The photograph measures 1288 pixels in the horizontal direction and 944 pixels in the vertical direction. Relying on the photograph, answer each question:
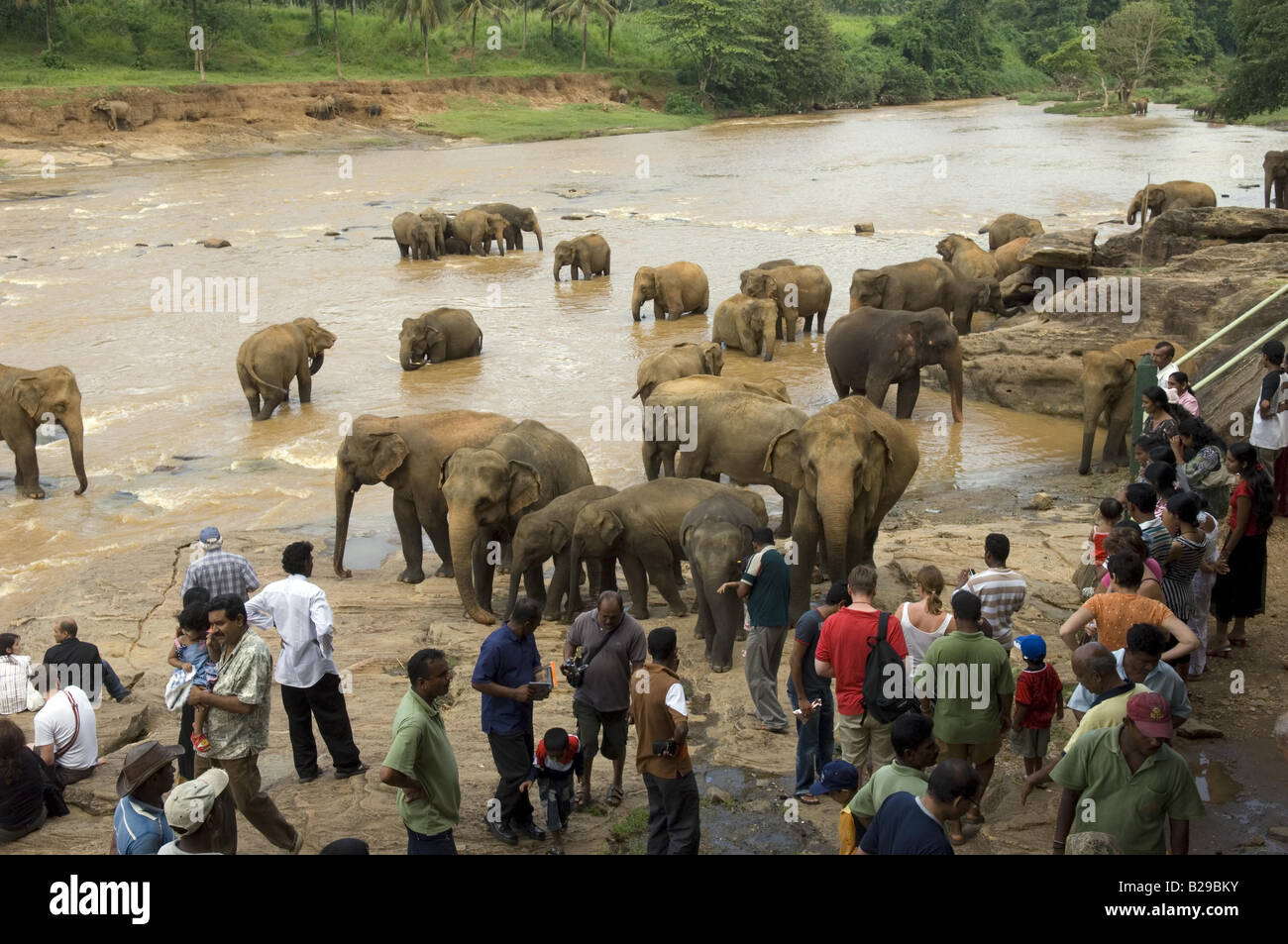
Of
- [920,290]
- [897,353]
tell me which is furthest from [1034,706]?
[920,290]

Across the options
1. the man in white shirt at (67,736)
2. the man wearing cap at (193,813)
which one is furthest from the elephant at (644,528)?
the man wearing cap at (193,813)

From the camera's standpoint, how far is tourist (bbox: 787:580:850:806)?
6.95 metres

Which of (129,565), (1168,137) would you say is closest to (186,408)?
(129,565)

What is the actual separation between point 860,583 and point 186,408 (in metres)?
15.3

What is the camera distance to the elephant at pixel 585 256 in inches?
1196

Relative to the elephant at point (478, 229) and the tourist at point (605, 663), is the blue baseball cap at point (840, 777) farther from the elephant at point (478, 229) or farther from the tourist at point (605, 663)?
the elephant at point (478, 229)

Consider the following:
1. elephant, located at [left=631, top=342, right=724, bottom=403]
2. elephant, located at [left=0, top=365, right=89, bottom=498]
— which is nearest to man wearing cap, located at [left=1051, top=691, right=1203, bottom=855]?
elephant, located at [left=631, top=342, right=724, bottom=403]

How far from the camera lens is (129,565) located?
1227 centimetres

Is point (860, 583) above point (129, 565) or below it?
above

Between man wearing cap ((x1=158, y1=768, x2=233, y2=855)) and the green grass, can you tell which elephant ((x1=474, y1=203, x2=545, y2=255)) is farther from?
man wearing cap ((x1=158, y1=768, x2=233, y2=855))

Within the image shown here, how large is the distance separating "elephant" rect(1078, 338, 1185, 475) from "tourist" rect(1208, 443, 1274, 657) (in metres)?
6.28

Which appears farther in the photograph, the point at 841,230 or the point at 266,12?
the point at 266,12

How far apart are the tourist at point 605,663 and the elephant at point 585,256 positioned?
2383 cm
